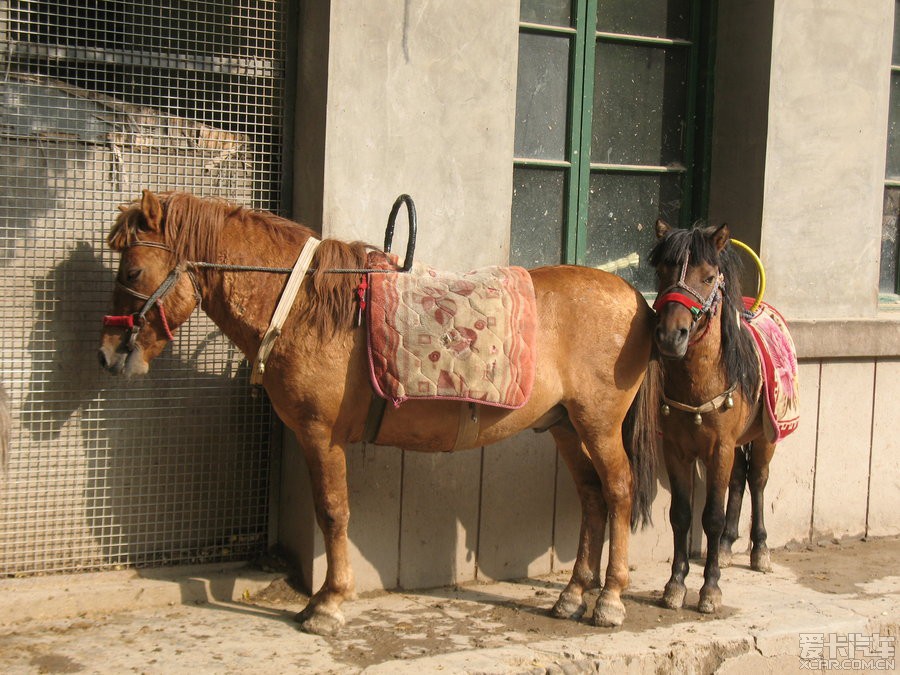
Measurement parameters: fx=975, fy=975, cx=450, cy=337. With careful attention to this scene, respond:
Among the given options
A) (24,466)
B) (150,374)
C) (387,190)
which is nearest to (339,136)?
(387,190)

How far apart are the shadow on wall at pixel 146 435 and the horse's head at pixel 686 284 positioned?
1.95 metres

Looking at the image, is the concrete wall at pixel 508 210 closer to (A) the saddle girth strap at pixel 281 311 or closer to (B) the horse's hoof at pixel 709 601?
(A) the saddle girth strap at pixel 281 311

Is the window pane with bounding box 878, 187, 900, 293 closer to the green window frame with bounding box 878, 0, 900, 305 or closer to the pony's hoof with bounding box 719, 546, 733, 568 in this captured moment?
the green window frame with bounding box 878, 0, 900, 305

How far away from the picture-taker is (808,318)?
5527 mm

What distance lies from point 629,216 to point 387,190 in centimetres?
166

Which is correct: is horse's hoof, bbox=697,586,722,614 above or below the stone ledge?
below

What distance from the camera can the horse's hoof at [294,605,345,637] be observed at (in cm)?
402

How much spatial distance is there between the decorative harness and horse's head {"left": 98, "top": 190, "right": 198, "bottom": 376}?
6.51ft

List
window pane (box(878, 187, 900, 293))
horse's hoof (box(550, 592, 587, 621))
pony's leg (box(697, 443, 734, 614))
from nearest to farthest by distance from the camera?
horse's hoof (box(550, 592, 587, 621))
pony's leg (box(697, 443, 734, 614))
window pane (box(878, 187, 900, 293))

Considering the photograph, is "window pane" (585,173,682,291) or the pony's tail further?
"window pane" (585,173,682,291)

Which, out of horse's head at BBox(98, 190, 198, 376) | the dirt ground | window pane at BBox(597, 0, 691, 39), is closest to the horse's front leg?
the dirt ground

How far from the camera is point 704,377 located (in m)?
4.37

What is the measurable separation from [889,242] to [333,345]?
4.04 m

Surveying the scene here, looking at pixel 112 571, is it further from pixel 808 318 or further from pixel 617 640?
pixel 808 318
